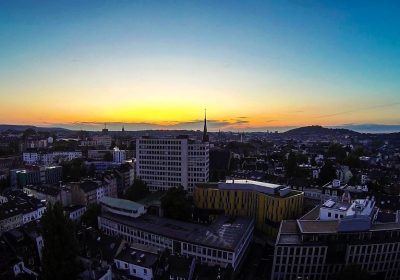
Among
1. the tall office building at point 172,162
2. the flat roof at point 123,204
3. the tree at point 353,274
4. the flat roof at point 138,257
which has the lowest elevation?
the flat roof at point 138,257

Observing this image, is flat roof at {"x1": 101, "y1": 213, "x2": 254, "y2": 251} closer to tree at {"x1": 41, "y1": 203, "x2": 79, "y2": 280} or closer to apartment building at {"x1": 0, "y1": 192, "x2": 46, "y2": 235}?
apartment building at {"x1": 0, "y1": 192, "x2": 46, "y2": 235}

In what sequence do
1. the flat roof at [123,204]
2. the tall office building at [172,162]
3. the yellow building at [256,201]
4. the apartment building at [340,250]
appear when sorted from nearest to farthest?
the apartment building at [340,250]
the flat roof at [123,204]
the yellow building at [256,201]
the tall office building at [172,162]

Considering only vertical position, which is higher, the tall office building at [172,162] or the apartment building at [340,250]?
the tall office building at [172,162]

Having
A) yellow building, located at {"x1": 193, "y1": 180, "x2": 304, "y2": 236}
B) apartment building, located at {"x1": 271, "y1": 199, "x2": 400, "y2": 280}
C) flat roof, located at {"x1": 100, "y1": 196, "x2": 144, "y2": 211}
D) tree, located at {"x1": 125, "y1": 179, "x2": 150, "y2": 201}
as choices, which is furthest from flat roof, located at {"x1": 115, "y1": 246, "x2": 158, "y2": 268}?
tree, located at {"x1": 125, "y1": 179, "x2": 150, "y2": 201}

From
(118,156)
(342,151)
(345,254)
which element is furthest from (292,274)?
(342,151)

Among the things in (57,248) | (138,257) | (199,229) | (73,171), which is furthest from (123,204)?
(73,171)

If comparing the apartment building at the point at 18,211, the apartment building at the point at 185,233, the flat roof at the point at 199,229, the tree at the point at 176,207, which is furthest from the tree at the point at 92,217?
the tree at the point at 176,207

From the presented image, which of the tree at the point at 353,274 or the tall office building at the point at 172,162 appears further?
the tall office building at the point at 172,162

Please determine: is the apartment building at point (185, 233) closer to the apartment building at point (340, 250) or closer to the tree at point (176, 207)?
the tree at point (176, 207)

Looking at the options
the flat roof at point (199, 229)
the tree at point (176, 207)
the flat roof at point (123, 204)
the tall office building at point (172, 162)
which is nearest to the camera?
the flat roof at point (199, 229)
